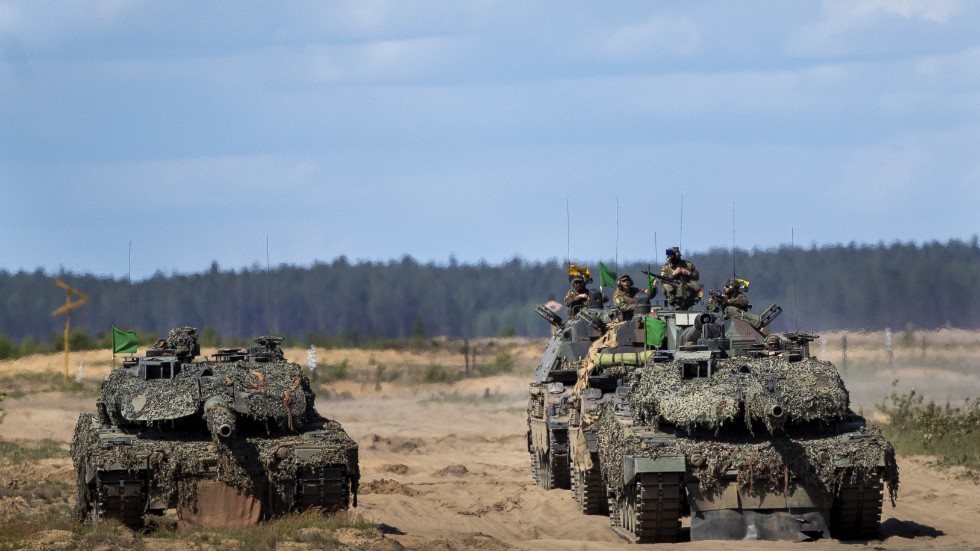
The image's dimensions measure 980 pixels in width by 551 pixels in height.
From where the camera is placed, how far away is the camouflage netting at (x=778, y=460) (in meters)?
17.6

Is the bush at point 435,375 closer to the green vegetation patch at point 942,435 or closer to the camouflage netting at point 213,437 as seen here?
the green vegetation patch at point 942,435

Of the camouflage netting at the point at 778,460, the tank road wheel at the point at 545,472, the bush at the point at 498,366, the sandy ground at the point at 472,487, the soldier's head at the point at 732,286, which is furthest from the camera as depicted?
the bush at the point at 498,366

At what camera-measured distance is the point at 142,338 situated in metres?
45.9

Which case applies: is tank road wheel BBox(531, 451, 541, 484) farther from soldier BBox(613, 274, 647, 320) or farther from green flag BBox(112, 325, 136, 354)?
green flag BBox(112, 325, 136, 354)

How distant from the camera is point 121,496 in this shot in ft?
59.5

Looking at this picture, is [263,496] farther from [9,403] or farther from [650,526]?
[9,403]

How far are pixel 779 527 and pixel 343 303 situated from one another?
131 ft

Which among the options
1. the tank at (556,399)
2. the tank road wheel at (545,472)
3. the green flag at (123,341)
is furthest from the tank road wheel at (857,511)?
the green flag at (123,341)

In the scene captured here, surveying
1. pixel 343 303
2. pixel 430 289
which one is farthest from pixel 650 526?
pixel 430 289

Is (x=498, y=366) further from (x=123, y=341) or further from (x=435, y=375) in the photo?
(x=123, y=341)

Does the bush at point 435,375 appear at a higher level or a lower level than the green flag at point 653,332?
lower

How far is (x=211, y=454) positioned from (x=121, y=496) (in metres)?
1.02

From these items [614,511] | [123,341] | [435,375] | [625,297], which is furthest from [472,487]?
[435,375]

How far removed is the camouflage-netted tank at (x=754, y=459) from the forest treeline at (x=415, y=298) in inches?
1116
